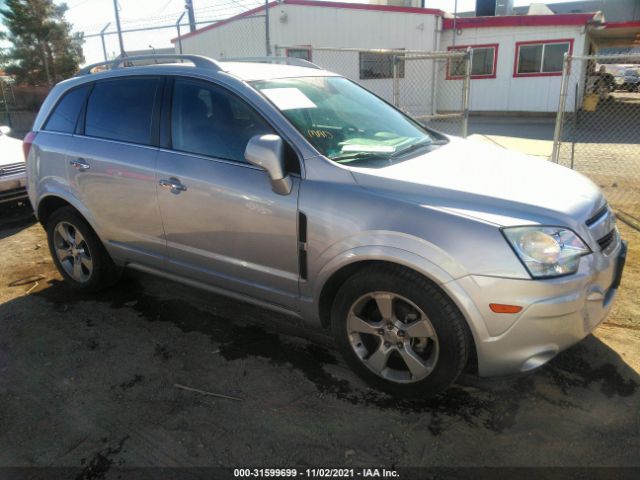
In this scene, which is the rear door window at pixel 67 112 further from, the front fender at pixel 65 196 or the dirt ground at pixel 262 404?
the dirt ground at pixel 262 404

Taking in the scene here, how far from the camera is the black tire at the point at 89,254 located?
412 cm

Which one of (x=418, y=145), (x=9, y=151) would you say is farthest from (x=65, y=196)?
(x=9, y=151)

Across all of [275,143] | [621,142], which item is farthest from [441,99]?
[275,143]

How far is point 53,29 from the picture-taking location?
69.2ft

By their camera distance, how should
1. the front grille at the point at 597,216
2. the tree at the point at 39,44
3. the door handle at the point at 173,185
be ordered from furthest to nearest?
the tree at the point at 39,44
the door handle at the point at 173,185
the front grille at the point at 597,216

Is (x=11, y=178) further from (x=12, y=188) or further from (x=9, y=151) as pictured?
(x=9, y=151)

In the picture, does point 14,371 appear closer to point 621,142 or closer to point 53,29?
point 621,142

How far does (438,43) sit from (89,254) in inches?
660

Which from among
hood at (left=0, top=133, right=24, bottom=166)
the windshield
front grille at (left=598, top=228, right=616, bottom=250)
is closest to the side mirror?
the windshield

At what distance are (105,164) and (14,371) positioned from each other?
1528mm

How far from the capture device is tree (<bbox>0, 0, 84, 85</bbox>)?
20.7 m

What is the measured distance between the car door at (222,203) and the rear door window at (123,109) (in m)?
0.24

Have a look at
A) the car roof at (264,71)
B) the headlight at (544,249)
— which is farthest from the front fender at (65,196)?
the headlight at (544,249)

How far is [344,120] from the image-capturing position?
3.41 metres
